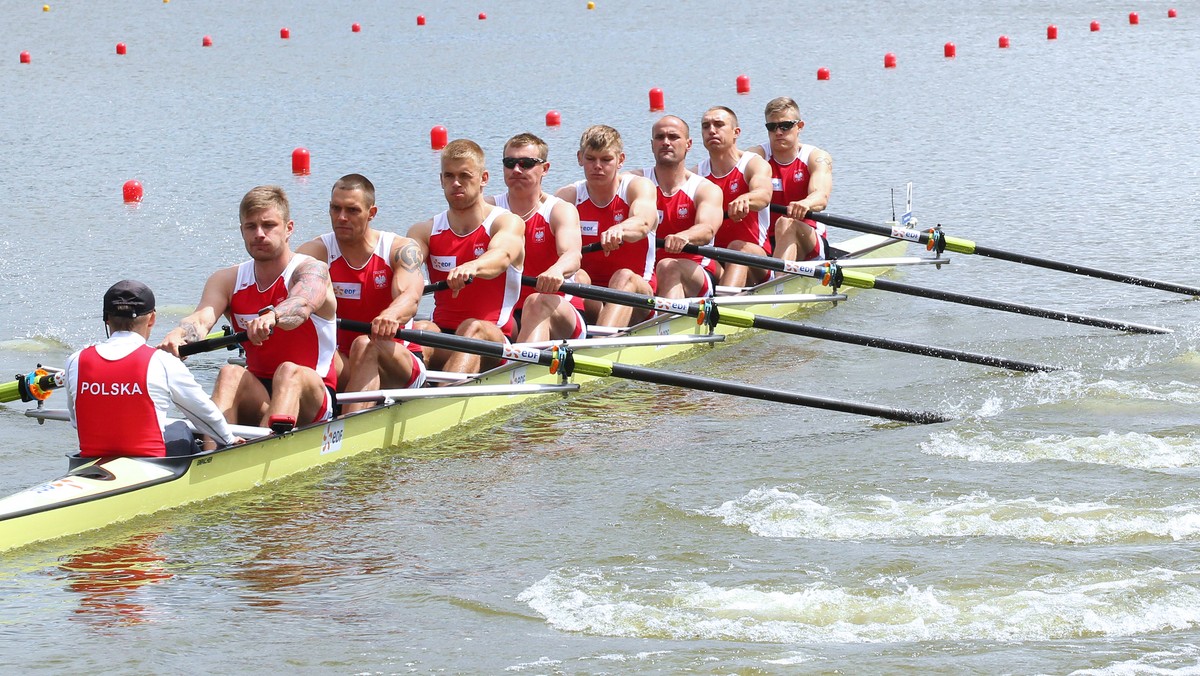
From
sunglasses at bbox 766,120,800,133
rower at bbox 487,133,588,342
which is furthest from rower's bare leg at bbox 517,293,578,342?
sunglasses at bbox 766,120,800,133

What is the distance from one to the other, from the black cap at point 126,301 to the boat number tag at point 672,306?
3762 millimetres

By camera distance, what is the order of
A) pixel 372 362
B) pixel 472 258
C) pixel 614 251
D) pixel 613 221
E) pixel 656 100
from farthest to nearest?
1. pixel 656 100
2. pixel 613 221
3. pixel 614 251
4. pixel 472 258
5. pixel 372 362

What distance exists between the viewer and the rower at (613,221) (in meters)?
10.1

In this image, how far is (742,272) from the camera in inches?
450

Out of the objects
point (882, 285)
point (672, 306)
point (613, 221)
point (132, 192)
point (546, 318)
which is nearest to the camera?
point (546, 318)

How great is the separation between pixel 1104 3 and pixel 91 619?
1465 inches

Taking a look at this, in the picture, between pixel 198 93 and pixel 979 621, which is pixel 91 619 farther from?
pixel 198 93

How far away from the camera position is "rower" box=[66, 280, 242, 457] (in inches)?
254

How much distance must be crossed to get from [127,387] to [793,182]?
7099 millimetres

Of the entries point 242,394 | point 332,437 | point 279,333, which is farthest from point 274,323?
point 332,437

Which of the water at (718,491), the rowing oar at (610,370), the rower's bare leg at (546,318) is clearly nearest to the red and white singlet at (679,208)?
the water at (718,491)

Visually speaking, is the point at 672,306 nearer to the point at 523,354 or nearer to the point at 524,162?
the point at 524,162

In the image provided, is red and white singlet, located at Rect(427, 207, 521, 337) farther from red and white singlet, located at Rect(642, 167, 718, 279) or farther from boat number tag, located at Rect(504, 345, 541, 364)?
red and white singlet, located at Rect(642, 167, 718, 279)

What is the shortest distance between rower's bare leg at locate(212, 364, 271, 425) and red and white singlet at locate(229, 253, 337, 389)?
113 mm
